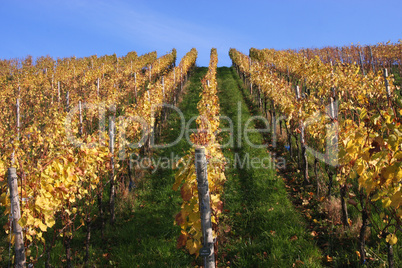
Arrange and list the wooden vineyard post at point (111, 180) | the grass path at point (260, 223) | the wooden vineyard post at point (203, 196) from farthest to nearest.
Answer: the wooden vineyard post at point (111, 180)
the grass path at point (260, 223)
the wooden vineyard post at point (203, 196)

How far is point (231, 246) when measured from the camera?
436cm

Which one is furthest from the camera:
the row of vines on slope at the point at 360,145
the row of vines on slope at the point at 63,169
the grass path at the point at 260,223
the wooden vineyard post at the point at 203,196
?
the grass path at the point at 260,223

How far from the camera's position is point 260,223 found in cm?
474

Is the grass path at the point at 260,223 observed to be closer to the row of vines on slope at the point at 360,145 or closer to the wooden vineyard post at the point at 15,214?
the row of vines on slope at the point at 360,145

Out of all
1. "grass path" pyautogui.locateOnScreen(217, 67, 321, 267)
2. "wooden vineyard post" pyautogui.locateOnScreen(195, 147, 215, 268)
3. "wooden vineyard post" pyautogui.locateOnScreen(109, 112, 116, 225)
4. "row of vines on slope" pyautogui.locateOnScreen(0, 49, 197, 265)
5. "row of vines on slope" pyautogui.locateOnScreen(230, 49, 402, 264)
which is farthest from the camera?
"wooden vineyard post" pyautogui.locateOnScreen(109, 112, 116, 225)

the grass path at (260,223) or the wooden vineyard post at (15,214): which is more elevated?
the wooden vineyard post at (15,214)

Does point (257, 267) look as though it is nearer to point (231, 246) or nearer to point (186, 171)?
point (231, 246)

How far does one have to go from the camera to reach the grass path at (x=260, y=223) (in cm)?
388

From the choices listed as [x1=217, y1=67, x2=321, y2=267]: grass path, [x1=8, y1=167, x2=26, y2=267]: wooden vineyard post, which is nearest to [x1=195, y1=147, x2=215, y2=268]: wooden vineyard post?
[x1=217, y1=67, x2=321, y2=267]: grass path

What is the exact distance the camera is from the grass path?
3.88 m

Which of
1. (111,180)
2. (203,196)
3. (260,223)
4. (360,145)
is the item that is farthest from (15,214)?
(260,223)

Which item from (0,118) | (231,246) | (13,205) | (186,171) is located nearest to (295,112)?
(231,246)

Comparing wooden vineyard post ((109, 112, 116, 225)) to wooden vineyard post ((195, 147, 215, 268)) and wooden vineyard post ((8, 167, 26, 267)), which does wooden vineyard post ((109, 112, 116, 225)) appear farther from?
wooden vineyard post ((195, 147, 215, 268))

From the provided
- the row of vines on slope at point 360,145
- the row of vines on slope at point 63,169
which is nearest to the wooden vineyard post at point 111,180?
the row of vines on slope at point 63,169
